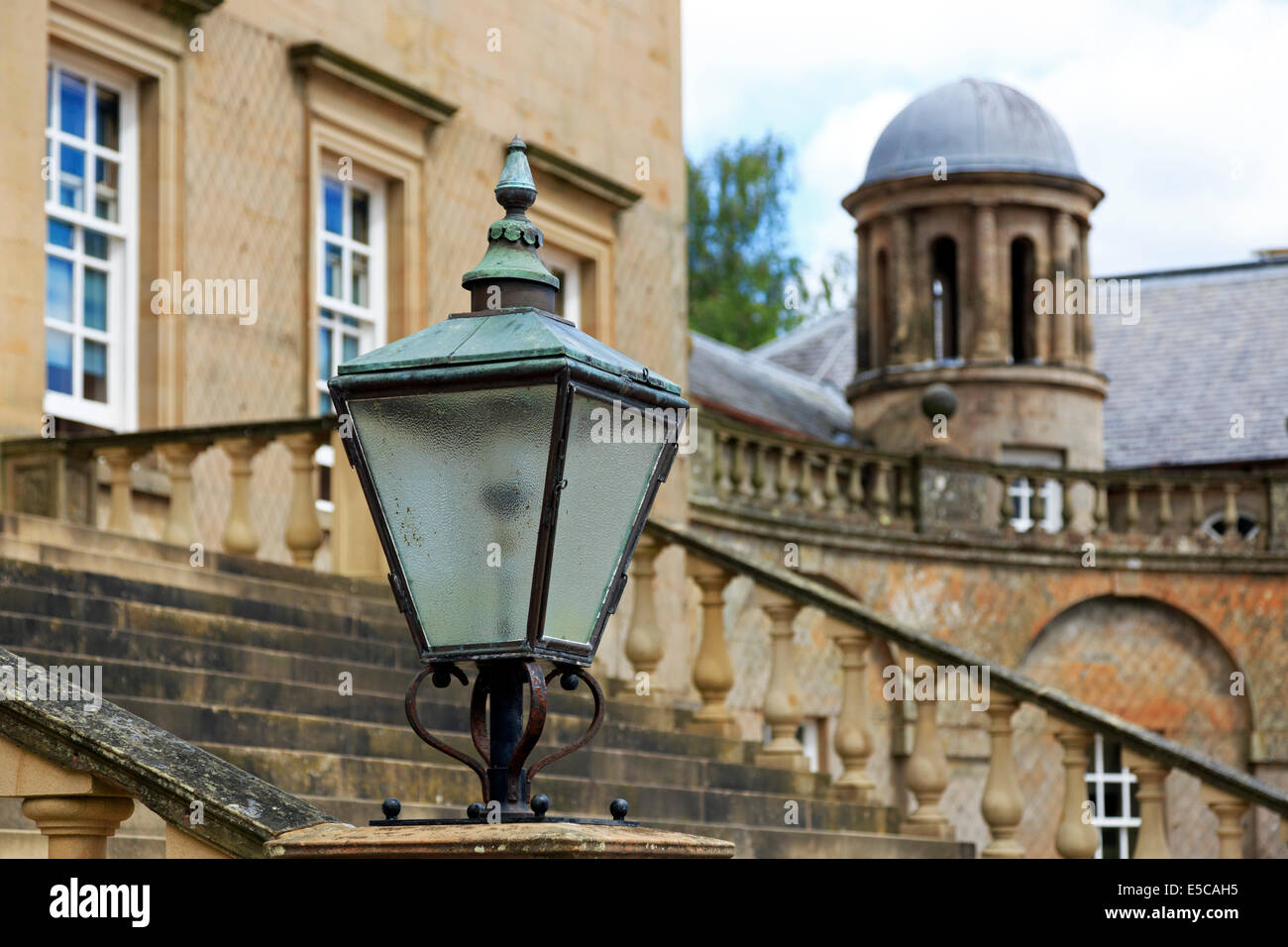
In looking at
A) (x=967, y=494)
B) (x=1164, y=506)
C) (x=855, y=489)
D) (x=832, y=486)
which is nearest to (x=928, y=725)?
(x=832, y=486)

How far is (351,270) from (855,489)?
9891mm

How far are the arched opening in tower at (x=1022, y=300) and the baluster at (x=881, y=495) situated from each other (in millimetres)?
5208

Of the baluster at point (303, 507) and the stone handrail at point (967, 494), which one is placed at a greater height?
the stone handrail at point (967, 494)

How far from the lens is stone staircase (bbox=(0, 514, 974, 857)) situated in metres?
7.73

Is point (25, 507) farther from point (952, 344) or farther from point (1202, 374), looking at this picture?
point (1202, 374)

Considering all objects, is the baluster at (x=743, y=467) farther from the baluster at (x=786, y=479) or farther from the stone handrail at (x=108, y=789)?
the stone handrail at (x=108, y=789)

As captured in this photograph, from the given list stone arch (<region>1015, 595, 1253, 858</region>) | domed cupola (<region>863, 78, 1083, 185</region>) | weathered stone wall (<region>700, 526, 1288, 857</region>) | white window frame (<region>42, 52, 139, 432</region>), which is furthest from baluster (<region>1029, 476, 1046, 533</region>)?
white window frame (<region>42, 52, 139, 432</region>)

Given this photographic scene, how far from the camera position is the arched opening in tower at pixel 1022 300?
93.8ft

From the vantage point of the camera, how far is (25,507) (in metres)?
10.9

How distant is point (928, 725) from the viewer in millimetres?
10328

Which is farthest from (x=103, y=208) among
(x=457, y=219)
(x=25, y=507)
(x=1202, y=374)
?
(x=1202, y=374)

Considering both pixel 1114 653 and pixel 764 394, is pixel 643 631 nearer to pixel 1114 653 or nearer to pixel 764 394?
pixel 1114 653

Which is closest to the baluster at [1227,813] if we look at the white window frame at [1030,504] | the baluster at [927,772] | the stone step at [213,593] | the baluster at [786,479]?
the baluster at [927,772]
